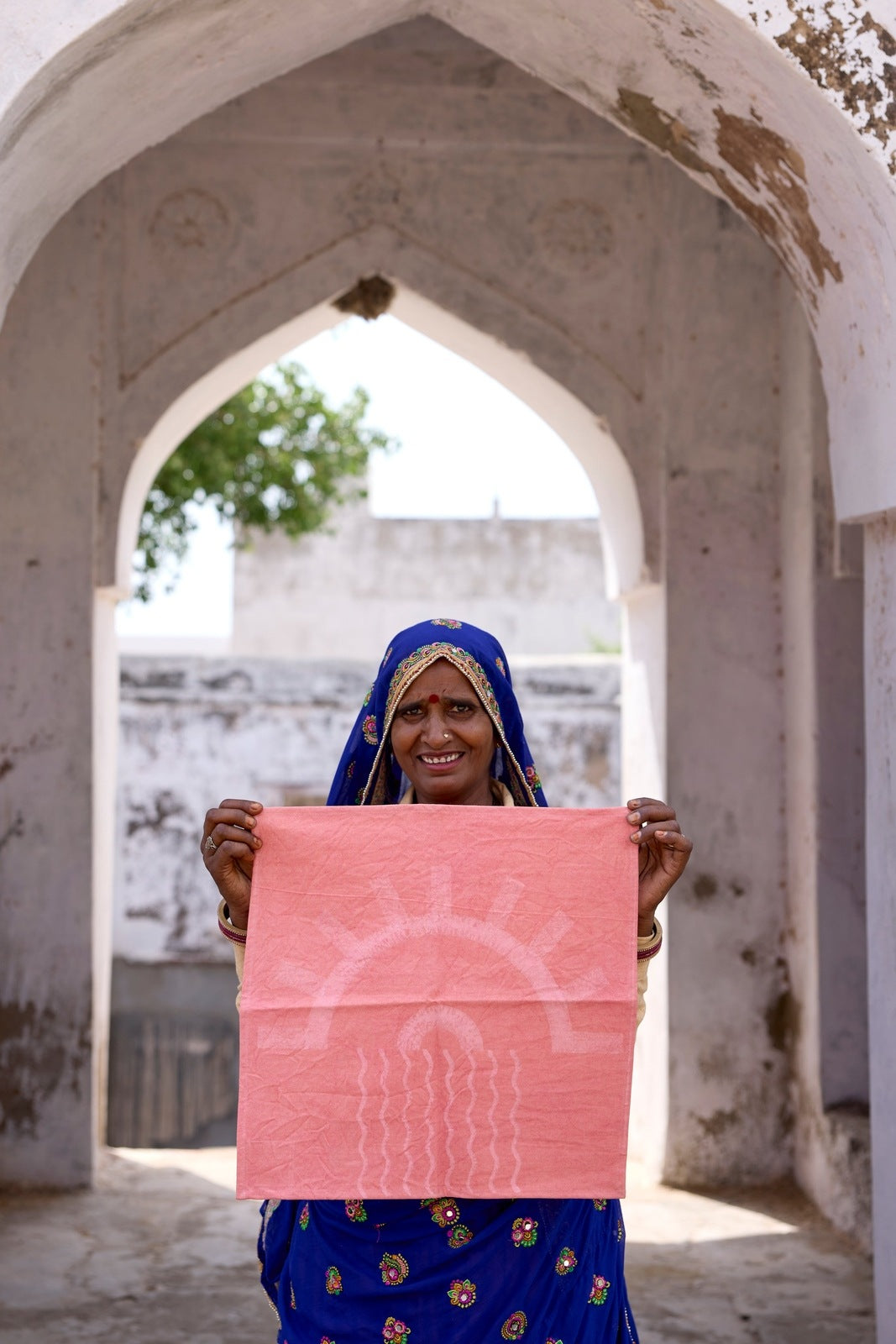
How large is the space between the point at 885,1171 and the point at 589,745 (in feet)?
22.2

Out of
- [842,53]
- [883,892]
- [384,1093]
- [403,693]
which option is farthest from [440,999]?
[842,53]

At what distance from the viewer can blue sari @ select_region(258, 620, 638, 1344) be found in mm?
2125

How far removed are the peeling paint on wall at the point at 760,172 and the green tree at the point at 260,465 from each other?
21.0ft

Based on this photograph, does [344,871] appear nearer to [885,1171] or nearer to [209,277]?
[885,1171]

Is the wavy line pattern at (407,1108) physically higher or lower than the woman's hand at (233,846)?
lower

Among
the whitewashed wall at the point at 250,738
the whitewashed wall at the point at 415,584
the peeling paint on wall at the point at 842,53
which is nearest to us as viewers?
the peeling paint on wall at the point at 842,53

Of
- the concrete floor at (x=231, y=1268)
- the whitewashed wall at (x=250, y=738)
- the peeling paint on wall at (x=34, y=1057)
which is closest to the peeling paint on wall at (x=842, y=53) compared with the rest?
the concrete floor at (x=231, y=1268)

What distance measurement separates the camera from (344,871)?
2.22 meters

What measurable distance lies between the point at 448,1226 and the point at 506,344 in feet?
11.8

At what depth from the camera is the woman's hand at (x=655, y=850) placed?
2.17 metres

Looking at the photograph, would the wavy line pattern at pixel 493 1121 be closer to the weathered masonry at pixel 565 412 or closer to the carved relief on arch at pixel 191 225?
the weathered masonry at pixel 565 412

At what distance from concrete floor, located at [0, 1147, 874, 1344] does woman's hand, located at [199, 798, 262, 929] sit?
1968mm

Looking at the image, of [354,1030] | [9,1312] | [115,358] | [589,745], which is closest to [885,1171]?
[354,1030]

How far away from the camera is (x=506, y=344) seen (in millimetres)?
5199
